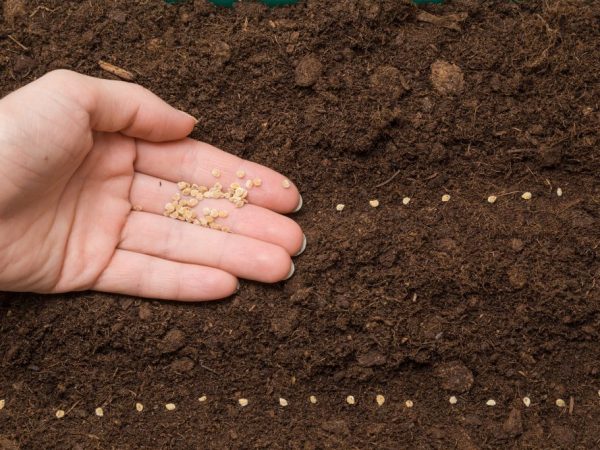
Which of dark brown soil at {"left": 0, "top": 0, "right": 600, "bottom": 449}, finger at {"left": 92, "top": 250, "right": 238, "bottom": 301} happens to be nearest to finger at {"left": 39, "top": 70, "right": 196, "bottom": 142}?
dark brown soil at {"left": 0, "top": 0, "right": 600, "bottom": 449}

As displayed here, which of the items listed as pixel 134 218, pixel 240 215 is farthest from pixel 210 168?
pixel 134 218

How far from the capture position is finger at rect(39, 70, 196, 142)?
2.05 m

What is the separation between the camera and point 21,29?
2.37 metres

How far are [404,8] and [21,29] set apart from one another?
130 cm

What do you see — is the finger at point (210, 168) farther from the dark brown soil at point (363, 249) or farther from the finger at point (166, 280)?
the finger at point (166, 280)

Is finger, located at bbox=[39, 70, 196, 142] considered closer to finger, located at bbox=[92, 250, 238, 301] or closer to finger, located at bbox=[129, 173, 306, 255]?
finger, located at bbox=[129, 173, 306, 255]

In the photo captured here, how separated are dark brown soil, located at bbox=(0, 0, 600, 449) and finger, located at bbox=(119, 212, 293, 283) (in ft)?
0.32

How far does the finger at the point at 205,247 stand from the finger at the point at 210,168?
0.15 m

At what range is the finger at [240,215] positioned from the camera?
2.29 m

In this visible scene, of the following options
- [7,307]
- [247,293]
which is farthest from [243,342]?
[7,307]

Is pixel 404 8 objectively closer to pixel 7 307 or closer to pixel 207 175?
pixel 207 175

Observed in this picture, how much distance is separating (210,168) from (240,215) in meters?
0.19

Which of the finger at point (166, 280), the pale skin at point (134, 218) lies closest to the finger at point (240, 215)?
the pale skin at point (134, 218)

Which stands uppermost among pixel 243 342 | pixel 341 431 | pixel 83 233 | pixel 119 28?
pixel 119 28
